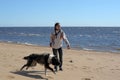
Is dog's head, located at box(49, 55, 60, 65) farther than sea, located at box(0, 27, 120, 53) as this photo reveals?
No

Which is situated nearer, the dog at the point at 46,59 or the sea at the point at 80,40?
the dog at the point at 46,59

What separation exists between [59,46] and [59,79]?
1694 mm

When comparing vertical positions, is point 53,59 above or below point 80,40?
above

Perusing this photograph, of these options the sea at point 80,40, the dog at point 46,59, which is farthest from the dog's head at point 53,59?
the sea at point 80,40

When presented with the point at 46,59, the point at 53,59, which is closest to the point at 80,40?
the point at 53,59

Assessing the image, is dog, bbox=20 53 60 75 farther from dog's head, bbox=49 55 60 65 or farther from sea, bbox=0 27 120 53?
sea, bbox=0 27 120 53

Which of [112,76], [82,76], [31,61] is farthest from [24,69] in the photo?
[112,76]

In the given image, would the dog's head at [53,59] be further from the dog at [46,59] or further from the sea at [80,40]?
the sea at [80,40]

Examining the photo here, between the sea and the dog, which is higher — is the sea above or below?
below

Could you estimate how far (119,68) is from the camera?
1196cm

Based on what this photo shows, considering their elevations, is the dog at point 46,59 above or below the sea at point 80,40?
above

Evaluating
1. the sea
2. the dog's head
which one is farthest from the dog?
the sea

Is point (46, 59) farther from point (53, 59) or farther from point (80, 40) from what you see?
point (80, 40)

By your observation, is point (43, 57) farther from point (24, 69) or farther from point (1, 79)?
point (1, 79)
